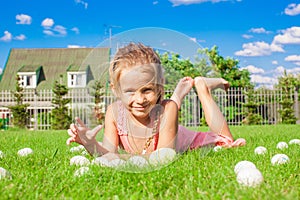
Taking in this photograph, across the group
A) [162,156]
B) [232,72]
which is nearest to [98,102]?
[162,156]

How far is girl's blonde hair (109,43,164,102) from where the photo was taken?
2.67 meters

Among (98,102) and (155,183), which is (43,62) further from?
(155,183)

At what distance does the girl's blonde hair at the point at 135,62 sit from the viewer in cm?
267

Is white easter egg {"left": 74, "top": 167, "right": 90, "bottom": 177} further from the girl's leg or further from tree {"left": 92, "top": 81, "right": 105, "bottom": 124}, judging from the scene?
the girl's leg

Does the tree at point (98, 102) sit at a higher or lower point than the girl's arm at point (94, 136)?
higher

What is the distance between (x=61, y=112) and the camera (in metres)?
16.0

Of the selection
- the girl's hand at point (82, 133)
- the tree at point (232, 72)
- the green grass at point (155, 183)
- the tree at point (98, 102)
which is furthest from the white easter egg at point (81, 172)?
the tree at point (232, 72)

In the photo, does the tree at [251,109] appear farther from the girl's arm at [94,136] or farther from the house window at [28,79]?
the house window at [28,79]

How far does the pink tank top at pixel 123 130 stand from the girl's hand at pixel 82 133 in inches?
7.0

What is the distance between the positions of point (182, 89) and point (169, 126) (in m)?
0.30

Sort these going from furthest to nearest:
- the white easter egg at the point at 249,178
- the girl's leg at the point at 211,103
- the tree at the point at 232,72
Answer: the tree at the point at 232,72 → the girl's leg at the point at 211,103 → the white easter egg at the point at 249,178

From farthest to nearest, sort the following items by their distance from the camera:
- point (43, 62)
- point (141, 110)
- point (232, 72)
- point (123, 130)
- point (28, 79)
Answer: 1. point (43, 62)
2. point (28, 79)
3. point (232, 72)
4. point (123, 130)
5. point (141, 110)

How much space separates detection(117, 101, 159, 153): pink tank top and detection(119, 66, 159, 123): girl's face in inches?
6.2

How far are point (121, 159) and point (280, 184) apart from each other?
1186 millimetres
